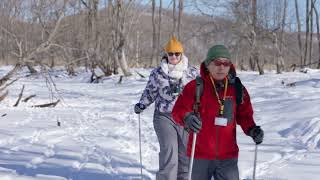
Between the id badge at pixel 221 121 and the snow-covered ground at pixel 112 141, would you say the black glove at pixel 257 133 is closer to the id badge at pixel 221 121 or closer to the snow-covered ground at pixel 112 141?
the id badge at pixel 221 121

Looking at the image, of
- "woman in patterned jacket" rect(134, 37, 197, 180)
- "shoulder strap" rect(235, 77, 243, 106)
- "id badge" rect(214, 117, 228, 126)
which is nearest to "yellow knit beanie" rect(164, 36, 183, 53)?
"woman in patterned jacket" rect(134, 37, 197, 180)

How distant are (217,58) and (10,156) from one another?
233 inches

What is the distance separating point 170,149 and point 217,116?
1829 mm

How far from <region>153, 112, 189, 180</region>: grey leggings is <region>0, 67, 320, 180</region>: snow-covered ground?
1.29 metres

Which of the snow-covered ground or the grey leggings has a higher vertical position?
the grey leggings

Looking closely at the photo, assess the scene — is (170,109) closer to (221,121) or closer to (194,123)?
(221,121)

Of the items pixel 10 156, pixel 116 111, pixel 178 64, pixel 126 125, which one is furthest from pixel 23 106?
pixel 178 64

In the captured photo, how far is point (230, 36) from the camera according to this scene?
109 feet

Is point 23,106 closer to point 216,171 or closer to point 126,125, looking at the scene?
point 126,125

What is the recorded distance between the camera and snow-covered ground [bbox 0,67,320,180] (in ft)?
25.8

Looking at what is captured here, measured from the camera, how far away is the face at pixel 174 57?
633cm

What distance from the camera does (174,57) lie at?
20.8 ft

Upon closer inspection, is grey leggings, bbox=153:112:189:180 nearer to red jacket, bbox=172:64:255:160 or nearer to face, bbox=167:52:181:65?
face, bbox=167:52:181:65

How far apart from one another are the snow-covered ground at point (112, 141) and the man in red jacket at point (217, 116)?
2.80 m
